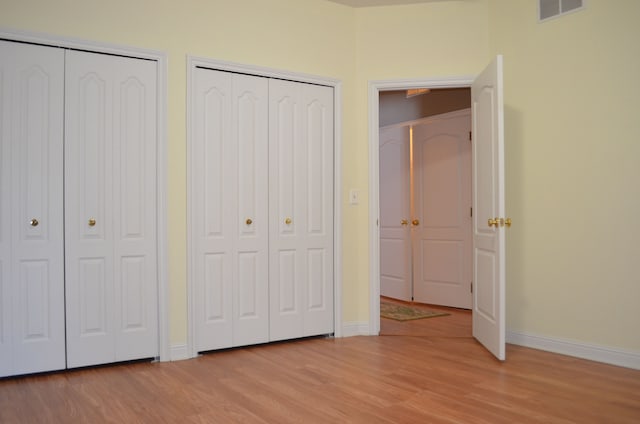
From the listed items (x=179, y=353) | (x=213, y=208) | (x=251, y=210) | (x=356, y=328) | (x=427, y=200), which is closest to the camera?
(x=179, y=353)

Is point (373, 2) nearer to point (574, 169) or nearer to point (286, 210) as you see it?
point (286, 210)

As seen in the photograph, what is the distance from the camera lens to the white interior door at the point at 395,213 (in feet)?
22.4

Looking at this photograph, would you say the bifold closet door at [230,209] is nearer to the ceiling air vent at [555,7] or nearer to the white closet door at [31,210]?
the white closet door at [31,210]

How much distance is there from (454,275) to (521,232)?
1833 millimetres

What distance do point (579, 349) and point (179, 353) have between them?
303 centimetres

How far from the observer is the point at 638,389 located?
3.29 meters

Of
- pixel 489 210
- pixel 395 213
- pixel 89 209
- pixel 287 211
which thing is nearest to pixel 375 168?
pixel 287 211

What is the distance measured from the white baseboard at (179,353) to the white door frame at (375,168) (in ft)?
5.53

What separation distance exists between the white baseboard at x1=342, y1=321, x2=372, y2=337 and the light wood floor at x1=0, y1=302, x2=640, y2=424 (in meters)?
0.47

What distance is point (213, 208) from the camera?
14.0ft

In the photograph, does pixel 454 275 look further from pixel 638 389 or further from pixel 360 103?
pixel 638 389

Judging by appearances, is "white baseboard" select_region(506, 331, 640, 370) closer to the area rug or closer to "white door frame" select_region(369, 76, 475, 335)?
"white door frame" select_region(369, 76, 475, 335)

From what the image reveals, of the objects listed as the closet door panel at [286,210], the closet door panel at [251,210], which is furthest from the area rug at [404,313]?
the closet door panel at [251,210]

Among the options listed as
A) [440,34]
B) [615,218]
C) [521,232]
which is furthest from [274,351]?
[440,34]
